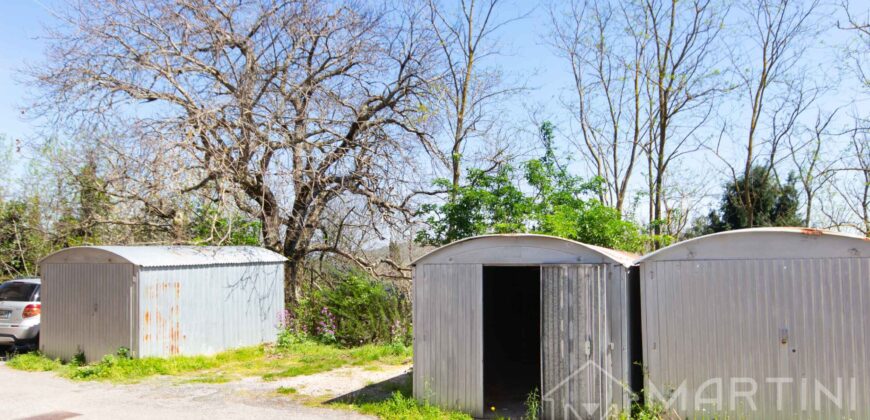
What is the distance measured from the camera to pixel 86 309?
1150 centimetres

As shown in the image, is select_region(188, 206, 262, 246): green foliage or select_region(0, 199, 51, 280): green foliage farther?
select_region(0, 199, 51, 280): green foliage

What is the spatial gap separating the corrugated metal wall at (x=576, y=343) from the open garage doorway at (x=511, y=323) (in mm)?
3003

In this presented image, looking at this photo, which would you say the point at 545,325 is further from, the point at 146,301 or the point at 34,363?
the point at 34,363

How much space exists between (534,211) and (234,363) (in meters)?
6.51

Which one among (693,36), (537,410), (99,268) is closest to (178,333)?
(99,268)

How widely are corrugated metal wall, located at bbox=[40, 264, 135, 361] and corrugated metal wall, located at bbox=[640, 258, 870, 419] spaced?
8.70m

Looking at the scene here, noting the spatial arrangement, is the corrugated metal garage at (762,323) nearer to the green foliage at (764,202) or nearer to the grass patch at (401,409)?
the grass patch at (401,409)

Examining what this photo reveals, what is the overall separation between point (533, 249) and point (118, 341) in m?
7.74

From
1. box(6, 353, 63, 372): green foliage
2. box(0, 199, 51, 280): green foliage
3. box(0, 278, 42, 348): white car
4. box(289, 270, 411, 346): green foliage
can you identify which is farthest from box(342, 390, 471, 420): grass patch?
box(0, 199, 51, 280): green foliage

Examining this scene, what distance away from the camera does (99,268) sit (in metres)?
11.4

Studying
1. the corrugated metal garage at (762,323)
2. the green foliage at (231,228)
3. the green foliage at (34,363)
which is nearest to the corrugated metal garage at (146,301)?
the green foliage at (34,363)

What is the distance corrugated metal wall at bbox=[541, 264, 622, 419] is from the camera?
687 cm

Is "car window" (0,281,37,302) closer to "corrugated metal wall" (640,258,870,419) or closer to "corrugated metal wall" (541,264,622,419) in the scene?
"corrugated metal wall" (541,264,622,419)

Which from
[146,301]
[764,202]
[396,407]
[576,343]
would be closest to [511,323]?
[396,407]
